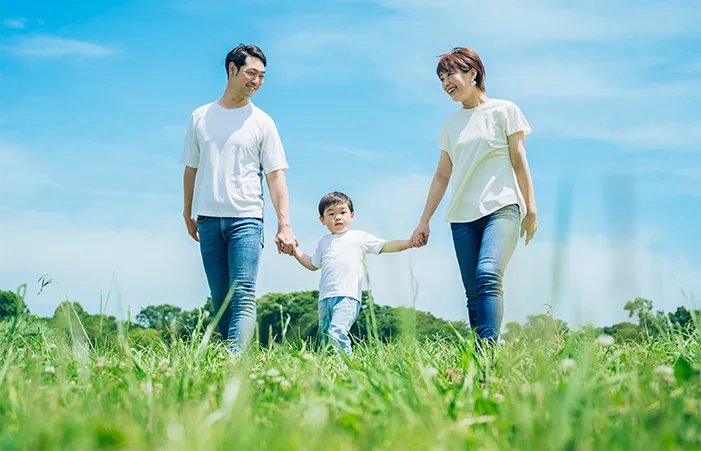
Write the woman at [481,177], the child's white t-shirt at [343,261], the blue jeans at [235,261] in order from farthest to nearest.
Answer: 1. the child's white t-shirt at [343,261]
2. the blue jeans at [235,261]
3. the woman at [481,177]

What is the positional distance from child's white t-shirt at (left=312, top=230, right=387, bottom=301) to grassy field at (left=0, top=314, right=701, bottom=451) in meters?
2.81

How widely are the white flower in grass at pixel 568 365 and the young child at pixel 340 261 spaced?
10.2ft

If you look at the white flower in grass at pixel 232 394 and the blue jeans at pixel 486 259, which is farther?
the blue jeans at pixel 486 259

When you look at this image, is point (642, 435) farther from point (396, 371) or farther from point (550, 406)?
point (396, 371)

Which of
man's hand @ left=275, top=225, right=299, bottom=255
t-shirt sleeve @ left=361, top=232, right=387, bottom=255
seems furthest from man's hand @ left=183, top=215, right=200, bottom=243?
t-shirt sleeve @ left=361, top=232, right=387, bottom=255

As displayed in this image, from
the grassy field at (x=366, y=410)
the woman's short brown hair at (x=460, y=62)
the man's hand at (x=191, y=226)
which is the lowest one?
the grassy field at (x=366, y=410)

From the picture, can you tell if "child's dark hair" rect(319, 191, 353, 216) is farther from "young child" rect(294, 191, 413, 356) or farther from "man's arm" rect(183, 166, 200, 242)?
"man's arm" rect(183, 166, 200, 242)

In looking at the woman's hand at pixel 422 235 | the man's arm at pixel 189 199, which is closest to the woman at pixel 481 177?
the woman's hand at pixel 422 235

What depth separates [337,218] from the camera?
6.48m

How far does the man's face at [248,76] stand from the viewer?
5598mm

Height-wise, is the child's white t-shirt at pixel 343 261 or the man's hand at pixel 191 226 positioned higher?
the man's hand at pixel 191 226

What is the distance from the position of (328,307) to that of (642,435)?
14.5ft

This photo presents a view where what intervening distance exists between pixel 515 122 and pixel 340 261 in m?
1.96

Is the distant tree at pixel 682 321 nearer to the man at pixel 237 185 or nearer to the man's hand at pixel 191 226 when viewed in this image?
the man at pixel 237 185
